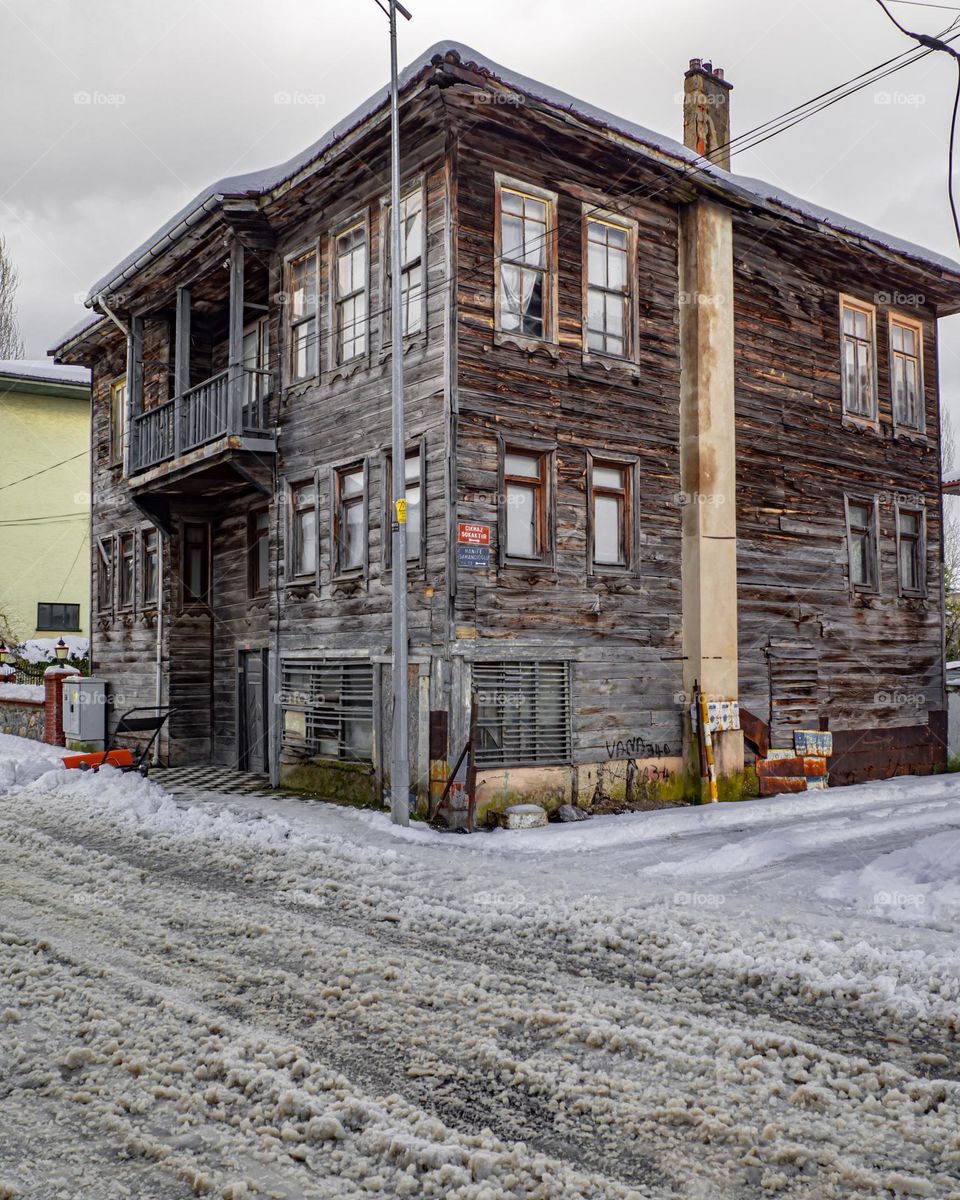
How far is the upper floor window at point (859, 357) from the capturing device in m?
19.2

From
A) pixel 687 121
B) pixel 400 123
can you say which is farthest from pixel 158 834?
pixel 687 121

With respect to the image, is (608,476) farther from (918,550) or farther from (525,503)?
(918,550)

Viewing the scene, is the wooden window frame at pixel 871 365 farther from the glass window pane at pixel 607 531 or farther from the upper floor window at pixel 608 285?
the glass window pane at pixel 607 531

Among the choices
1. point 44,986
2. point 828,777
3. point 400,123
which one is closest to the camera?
point 44,986

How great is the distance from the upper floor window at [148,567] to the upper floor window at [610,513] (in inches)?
404

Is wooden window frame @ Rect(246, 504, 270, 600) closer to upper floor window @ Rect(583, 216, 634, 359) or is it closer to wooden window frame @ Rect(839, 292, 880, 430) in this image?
upper floor window @ Rect(583, 216, 634, 359)

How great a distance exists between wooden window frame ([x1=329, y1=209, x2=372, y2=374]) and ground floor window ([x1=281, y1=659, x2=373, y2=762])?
450 centimetres

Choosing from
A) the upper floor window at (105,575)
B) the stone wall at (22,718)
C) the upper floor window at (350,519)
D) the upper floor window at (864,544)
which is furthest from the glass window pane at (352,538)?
the stone wall at (22,718)

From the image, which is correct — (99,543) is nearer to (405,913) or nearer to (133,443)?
(133,443)

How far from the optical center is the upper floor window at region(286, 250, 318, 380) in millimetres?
16688

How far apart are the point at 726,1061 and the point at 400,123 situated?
12741mm

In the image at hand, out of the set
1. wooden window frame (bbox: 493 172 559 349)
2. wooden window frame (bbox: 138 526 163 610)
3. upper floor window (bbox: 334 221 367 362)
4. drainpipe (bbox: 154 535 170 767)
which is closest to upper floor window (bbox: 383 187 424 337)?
upper floor window (bbox: 334 221 367 362)

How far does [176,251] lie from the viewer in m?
18.0

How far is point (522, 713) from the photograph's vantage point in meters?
14.1
